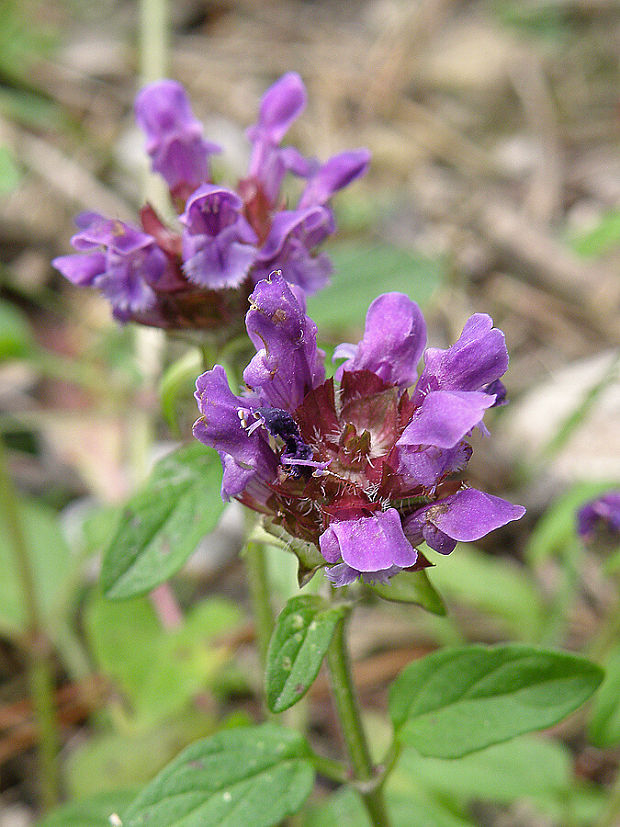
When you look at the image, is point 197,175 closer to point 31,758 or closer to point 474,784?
point 474,784

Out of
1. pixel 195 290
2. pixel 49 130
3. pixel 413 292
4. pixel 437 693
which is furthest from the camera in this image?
pixel 49 130

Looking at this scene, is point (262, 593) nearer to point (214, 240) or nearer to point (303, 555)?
point (303, 555)

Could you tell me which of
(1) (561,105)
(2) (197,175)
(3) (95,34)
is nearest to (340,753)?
(2) (197,175)

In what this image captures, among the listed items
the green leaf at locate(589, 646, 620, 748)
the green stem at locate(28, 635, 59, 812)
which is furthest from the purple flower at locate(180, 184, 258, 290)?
the green stem at locate(28, 635, 59, 812)

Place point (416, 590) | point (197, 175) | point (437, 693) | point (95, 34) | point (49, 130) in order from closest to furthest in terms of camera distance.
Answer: point (416, 590) → point (437, 693) → point (197, 175) → point (49, 130) → point (95, 34)

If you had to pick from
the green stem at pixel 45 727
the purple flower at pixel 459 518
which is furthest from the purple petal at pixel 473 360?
the green stem at pixel 45 727

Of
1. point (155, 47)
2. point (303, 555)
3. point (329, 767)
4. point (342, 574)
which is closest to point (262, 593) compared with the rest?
point (329, 767)

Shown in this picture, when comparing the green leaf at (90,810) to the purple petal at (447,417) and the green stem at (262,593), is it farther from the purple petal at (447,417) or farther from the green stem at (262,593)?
the purple petal at (447,417)

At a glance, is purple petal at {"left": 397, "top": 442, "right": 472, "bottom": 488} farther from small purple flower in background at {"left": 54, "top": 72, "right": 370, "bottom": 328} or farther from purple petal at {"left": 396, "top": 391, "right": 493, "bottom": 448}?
small purple flower in background at {"left": 54, "top": 72, "right": 370, "bottom": 328}
